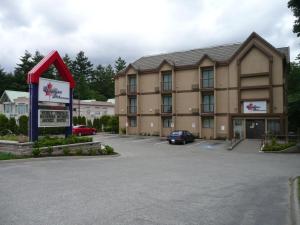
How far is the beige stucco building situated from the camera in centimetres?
3450

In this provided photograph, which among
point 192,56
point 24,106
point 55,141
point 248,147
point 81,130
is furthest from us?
point 24,106

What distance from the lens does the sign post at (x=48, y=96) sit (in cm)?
1834

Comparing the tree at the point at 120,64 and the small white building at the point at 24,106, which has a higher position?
the tree at the point at 120,64

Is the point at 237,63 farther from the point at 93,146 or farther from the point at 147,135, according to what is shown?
the point at 93,146

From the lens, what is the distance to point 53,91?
19828 mm

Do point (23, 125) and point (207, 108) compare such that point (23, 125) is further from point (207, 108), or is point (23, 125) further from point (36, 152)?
point (36, 152)

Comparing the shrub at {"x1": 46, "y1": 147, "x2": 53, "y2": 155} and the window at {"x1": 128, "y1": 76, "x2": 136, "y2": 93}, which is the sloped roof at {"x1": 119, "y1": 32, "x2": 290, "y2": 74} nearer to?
the window at {"x1": 128, "y1": 76, "x2": 136, "y2": 93}

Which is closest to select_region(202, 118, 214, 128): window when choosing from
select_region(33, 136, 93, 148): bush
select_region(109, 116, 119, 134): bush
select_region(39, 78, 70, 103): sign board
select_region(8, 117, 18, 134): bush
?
select_region(109, 116, 119, 134): bush

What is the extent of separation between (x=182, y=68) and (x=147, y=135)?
10580 mm

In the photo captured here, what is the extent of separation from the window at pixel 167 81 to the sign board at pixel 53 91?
73.5ft

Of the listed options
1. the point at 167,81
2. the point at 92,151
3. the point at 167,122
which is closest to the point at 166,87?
the point at 167,81

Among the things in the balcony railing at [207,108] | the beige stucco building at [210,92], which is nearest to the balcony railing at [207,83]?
the beige stucco building at [210,92]

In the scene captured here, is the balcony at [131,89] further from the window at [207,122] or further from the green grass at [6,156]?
the green grass at [6,156]

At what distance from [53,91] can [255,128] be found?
24490 millimetres
